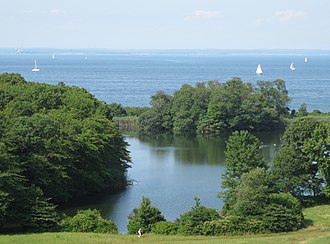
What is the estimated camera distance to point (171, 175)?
176 ft

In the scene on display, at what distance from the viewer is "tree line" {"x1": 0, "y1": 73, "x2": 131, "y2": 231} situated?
115 ft

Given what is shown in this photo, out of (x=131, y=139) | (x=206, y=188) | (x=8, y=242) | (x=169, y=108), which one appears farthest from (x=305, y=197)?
(x=169, y=108)

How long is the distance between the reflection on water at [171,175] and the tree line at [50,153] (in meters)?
1.67

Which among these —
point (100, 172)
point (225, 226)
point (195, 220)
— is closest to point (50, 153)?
point (100, 172)

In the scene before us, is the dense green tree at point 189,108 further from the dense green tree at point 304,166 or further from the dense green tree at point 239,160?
the dense green tree at point 239,160

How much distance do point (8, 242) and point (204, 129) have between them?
5492 cm

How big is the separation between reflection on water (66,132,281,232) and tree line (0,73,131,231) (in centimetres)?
167

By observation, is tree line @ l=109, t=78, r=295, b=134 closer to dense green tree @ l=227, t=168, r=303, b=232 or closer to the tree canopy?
the tree canopy

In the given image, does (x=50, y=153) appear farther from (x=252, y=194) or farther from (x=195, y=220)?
(x=252, y=194)

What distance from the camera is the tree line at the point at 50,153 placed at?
3512 centimetres

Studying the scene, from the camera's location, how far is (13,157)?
122 feet

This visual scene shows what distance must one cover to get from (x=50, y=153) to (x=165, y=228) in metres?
10.9

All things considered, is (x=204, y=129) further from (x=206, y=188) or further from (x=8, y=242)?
(x=8, y=242)

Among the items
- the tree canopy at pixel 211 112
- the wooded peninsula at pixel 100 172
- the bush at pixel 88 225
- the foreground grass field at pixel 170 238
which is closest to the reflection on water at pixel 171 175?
the wooded peninsula at pixel 100 172
